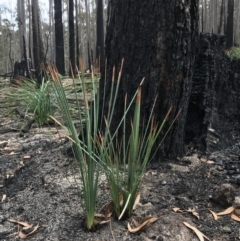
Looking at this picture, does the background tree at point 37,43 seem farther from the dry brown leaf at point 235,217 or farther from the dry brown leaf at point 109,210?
the dry brown leaf at point 235,217

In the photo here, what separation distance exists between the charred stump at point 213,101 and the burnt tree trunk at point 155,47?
0.44 metres

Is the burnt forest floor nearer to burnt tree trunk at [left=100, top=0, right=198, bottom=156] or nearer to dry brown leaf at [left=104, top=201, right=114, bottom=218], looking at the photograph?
dry brown leaf at [left=104, top=201, right=114, bottom=218]

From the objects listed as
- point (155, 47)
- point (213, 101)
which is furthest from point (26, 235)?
point (213, 101)

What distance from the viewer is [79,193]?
1536 mm

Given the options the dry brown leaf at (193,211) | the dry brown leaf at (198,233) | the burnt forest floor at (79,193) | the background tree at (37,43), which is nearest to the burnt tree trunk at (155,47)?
the burnt forest floor at (79,193)

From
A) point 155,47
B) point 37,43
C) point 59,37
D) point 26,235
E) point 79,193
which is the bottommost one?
point 26,235

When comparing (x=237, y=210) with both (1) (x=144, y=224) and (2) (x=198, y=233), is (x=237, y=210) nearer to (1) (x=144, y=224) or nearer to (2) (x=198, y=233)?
(2) (x=198, y=233)

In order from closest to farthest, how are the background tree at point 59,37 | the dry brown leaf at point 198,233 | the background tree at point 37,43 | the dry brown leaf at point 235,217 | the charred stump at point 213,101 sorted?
the dry brown leaf at point 198,233 → the dry brown leaf at point 235,217 → the charred stump at point 213,101 → the background tree at point 37,43 → the background tree at point 59,37

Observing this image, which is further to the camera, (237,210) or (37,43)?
(37,43)

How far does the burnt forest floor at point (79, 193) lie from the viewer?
1461mm

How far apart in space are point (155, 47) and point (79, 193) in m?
0.92

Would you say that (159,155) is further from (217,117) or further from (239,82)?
(239,82)

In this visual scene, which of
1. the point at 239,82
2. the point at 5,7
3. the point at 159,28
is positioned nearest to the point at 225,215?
the point at 159,28

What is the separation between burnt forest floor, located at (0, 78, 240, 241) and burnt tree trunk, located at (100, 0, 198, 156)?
0.36m
